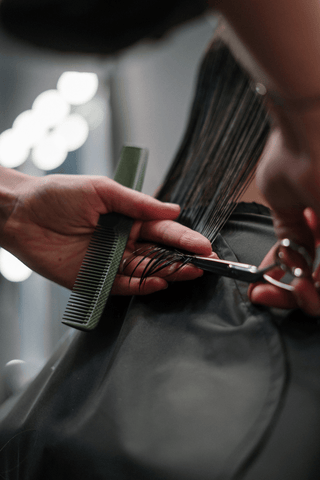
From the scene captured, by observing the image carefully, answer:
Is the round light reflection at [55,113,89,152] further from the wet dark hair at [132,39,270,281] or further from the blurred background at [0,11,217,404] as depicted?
the wet dark hair at [132,39,270,281]

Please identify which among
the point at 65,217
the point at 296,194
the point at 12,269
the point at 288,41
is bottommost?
the point at 12,269

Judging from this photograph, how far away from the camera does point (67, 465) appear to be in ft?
1.11

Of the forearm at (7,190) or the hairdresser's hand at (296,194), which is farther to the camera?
the forearm at (7,190)

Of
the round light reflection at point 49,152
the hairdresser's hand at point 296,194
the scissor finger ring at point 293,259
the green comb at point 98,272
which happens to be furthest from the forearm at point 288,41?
the round light reflection at point 49,152

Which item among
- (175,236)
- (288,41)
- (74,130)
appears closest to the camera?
(288,41)

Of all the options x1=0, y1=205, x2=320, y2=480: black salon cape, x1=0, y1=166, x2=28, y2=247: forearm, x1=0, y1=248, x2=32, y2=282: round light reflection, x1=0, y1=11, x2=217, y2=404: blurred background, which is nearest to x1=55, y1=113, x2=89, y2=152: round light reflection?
x1=0, y1=11, x2=217, y2=404: blurred background

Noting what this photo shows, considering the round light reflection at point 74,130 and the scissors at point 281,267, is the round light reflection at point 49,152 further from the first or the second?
the scissors at point 281,267

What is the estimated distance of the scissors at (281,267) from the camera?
0.33m

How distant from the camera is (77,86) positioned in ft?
2.49

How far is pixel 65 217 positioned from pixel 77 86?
1.20 feet

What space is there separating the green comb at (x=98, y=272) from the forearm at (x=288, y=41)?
289 mm

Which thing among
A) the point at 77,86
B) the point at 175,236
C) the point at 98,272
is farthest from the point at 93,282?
the point at 77,86

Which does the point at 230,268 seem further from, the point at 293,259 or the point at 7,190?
the point at 7,190

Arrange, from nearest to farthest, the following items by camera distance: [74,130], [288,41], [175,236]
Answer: [288,41] < [175,236] < [74,130]
